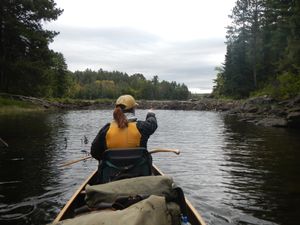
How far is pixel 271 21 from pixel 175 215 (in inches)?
2190

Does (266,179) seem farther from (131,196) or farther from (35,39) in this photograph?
(35,39)

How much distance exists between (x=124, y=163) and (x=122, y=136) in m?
0.52

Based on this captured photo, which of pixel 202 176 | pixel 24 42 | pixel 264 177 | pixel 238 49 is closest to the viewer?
pixel 264 177

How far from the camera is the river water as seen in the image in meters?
8.92

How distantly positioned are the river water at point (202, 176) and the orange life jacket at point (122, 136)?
263 cm

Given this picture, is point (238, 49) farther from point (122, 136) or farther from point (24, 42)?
point (122, 136)

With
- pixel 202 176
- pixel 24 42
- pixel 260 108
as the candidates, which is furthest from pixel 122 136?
pixel 24 42

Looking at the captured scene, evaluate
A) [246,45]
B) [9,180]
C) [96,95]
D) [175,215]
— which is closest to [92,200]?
[175,215]

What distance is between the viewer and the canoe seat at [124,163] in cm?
710

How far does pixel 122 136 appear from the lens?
7.05 m

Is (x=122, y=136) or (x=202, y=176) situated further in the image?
(x=202, y=176)

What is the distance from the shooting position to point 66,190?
1076 cm

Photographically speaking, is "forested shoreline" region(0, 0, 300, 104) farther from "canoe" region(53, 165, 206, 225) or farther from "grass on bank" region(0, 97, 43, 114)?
"canoe" region(53, 165, 206, 225)

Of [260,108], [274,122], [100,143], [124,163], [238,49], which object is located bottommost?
[274,122]
